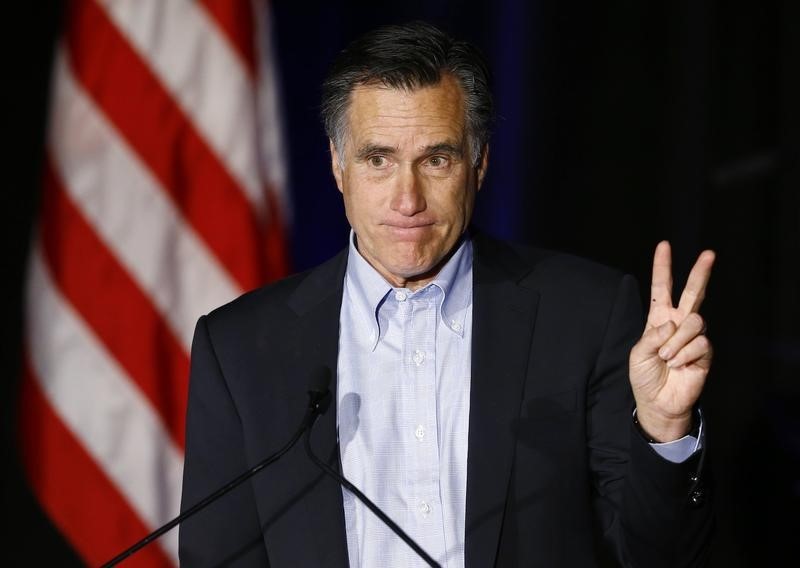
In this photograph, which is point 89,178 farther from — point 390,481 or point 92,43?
point 390,481

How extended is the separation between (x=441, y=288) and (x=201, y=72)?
1.12m

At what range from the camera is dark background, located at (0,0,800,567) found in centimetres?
263

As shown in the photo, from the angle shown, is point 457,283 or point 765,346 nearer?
point 457,283

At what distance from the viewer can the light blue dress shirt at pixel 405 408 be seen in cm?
135

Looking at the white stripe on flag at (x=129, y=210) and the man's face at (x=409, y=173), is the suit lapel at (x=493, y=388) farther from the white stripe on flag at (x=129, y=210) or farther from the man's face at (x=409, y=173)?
the white stripe on flag at (x=129, y=210)

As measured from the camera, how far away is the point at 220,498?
1.42 metres

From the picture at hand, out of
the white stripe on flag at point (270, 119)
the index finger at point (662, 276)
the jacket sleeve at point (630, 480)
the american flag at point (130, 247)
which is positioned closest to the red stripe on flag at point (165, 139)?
the american flag at point (130, 247)

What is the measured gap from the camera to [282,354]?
1.46 m

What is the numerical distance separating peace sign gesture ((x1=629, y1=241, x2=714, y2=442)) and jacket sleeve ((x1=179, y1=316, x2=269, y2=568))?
543 millimetres

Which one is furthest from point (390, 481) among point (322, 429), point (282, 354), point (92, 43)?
point (92, 43)

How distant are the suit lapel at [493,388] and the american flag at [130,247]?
39.1 inches

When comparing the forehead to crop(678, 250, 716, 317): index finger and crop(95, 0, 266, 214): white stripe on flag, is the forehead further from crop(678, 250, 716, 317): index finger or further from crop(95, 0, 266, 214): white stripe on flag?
crop(95, 0, 266, 214): white stripe on flag

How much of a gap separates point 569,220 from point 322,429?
150 centimetres

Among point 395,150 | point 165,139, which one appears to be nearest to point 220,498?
point 395,150
